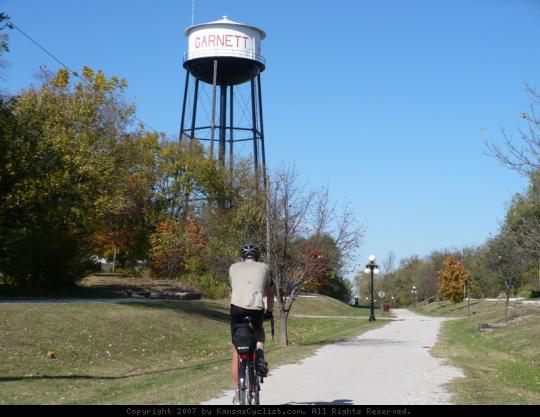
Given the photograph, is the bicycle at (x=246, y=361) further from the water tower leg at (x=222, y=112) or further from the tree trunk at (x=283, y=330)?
the water tower leg at (x=222, y=112)

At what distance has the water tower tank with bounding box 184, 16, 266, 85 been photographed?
45.2m

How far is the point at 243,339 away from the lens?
26.3 ft

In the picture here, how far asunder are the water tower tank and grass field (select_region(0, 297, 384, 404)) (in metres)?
21.1

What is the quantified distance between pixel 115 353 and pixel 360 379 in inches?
340

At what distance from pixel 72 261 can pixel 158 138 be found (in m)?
25.6

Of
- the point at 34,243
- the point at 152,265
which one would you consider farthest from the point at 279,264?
the point at 152,265

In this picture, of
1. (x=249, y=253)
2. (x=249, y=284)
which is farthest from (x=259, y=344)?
(x=249, y=253)

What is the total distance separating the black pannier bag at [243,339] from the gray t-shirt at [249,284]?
237 millimetres

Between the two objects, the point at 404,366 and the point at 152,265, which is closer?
the point at 404,366

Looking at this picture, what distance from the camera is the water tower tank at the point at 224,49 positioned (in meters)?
45.2

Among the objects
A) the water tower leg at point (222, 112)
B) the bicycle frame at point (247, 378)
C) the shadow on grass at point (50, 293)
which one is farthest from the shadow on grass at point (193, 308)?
the bicycle frame at point (247, 378)

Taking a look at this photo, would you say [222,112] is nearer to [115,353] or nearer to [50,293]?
[50,293]
